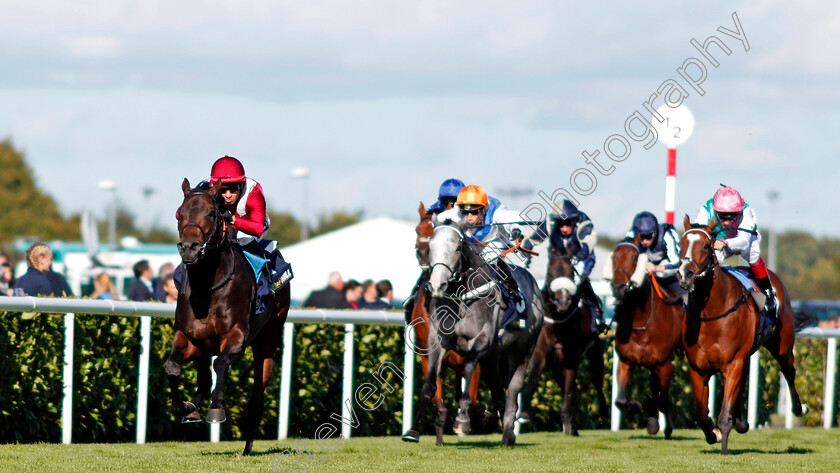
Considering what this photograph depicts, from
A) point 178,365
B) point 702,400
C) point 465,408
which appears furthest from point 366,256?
point 178,365

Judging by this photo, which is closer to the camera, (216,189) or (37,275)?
A: (216,189)

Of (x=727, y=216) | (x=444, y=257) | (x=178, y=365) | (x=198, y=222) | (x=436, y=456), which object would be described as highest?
(x=727, y=216)

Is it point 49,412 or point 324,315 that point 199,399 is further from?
point 324,315

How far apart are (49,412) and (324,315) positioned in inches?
98.1

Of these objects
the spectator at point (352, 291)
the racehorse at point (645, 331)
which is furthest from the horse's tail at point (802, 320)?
the spectator at point (352, 291)

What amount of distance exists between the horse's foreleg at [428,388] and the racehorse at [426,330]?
18cm

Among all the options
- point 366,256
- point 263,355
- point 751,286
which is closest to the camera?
point 263,355

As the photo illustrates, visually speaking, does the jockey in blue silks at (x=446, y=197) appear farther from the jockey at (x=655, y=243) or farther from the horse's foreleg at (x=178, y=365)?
the horse's foreleg at (x=178, y=365)

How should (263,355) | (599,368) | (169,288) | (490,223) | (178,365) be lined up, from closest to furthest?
(178,365), (263,355), (490,223), (599,368), (169,288)

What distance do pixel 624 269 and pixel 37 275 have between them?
4858 millimetres

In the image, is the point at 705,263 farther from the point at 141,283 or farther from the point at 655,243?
the point at 141,283

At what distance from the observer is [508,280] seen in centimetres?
857

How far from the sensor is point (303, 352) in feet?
31.8

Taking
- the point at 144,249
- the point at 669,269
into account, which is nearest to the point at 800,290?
the point at 144,249
